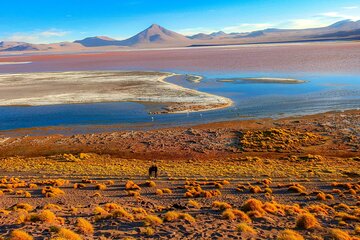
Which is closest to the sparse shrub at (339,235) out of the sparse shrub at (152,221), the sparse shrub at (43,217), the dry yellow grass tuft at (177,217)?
the dry yellow grass tuft at (177,217)

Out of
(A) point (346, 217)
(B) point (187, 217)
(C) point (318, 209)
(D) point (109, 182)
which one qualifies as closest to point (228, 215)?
(B) point (187, 217)

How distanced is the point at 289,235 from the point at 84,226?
22.6 ft

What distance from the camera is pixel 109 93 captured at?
59.0 meters

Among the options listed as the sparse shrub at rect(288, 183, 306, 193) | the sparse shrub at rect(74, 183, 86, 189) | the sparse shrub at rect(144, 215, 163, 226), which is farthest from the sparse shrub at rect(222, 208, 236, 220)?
the sparse shrub at rect(74, 183, 86, 189)

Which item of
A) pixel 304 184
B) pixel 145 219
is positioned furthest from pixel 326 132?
pixel 145 219

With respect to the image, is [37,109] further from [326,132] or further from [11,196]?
[326,132]

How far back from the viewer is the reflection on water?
4162cm

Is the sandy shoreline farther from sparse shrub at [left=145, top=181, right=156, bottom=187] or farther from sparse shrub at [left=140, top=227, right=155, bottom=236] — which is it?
sparse shrub at [left=140, top=227, right=155, bottom=236]

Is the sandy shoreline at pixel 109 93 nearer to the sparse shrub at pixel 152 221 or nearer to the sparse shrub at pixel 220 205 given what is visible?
the sparse shrub at pixel 220 205

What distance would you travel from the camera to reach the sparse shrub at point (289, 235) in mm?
11630

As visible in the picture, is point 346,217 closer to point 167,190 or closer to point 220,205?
point 220,205

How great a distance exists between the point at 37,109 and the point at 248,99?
1111 inches

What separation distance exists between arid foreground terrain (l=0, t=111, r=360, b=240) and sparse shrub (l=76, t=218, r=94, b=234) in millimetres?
34

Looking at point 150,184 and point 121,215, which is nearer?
point 121,215
